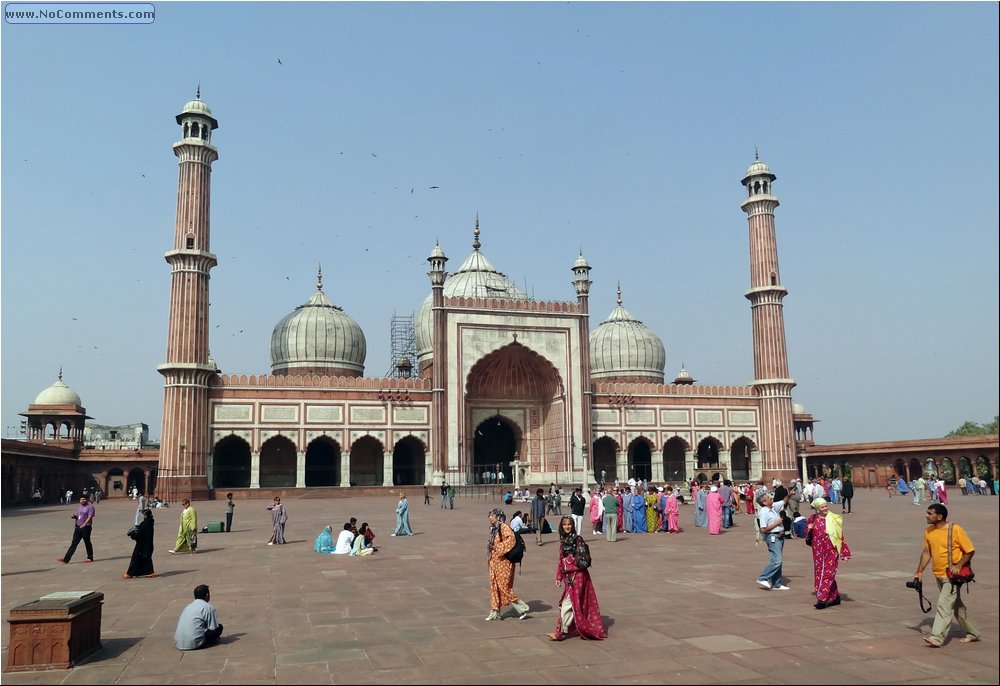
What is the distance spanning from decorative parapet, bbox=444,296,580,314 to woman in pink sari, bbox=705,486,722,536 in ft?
83.6

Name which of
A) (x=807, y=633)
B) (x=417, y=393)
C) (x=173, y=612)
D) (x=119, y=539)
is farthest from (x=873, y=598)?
(x=417, y=393)

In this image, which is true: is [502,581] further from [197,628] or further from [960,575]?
[960,575]

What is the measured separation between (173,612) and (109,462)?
3730cm

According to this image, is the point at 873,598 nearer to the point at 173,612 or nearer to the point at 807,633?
the point at 807,633

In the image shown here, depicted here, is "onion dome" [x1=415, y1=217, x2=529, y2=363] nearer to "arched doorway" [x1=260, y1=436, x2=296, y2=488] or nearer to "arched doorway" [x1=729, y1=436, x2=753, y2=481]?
"arched doorway" [x1=260, y1=436, x2=296, y2=488]

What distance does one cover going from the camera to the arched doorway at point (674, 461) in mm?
47531

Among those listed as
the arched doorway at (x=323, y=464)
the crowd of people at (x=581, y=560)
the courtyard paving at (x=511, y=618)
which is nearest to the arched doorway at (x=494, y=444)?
the arched doorway at (x=323, y=464)

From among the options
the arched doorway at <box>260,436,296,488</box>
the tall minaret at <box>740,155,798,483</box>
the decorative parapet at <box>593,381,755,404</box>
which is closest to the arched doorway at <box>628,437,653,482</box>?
the decorative parapet at <box>593,381,755,404</box>

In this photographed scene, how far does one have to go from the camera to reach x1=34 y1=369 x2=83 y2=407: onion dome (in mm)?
49062

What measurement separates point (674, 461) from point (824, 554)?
1605 inches

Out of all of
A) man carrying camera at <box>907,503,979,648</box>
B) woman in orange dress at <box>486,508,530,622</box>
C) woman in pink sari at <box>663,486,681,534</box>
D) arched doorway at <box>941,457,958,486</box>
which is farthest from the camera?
arched doorway at <box>941,457,958,486</box>

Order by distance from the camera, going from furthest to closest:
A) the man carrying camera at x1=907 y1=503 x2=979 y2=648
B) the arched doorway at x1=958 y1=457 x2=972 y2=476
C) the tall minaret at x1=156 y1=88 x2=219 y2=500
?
the arched doorway at x1=958 y1=457 x2=972 y2=476
the tall minaret at x1=156 y1=88 x2=219 y2=500
the man carrying camera at x1=907 y1=503 x2=979 y2=648

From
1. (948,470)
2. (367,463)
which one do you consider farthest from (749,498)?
(367,463)

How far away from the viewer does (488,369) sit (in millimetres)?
44438
